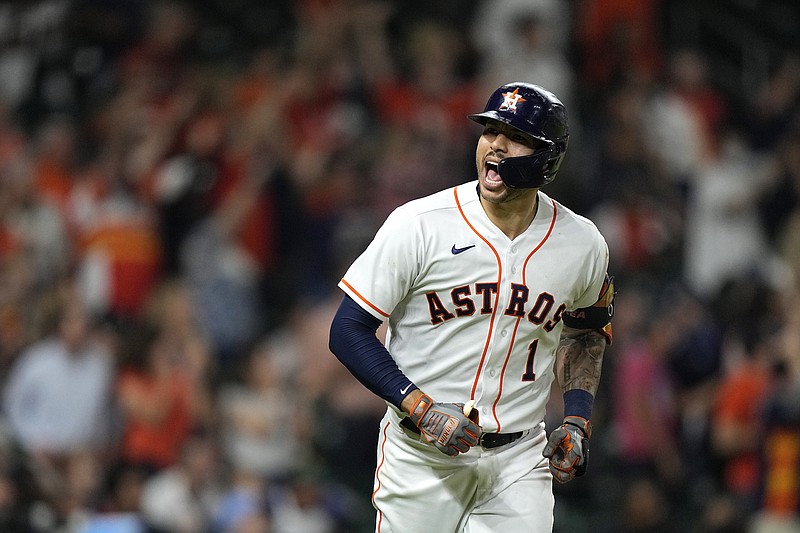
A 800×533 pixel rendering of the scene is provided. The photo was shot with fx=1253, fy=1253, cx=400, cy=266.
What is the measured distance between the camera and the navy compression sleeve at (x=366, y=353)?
3.94 metres

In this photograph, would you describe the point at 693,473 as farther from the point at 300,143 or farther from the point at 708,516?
the point at 300,143

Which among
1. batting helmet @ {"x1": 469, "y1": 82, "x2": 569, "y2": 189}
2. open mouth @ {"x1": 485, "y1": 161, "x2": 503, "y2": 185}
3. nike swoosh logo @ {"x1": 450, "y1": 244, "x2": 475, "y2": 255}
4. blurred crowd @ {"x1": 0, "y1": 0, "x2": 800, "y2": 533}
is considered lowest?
blurred crowd @ {"x1": 0, "y1": 0, "x2": 800, "y2": 533}

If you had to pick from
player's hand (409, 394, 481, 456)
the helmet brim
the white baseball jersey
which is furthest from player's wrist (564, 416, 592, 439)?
the helmet brim

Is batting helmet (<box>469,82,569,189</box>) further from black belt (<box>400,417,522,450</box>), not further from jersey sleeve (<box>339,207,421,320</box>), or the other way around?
black belt (<box>400,417,522,450</box>)

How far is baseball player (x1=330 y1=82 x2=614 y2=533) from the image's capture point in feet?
13.1

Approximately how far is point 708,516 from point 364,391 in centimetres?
239

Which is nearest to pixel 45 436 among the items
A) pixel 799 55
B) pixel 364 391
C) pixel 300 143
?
pixel 364 391

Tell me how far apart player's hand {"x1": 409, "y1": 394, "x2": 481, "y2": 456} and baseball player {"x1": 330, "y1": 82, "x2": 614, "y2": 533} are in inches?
1.4

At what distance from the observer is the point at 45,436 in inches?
324

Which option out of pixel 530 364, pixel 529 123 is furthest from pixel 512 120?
pixel 530 364

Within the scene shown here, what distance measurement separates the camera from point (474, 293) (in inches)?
161

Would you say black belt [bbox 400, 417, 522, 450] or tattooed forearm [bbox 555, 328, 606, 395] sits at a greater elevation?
tattooed forearm [bbox 555, 328, 606, 395]

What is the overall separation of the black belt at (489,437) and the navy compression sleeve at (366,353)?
9.4 inches

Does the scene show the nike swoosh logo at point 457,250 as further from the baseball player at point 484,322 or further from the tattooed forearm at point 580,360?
the tattooed forearm at point 580,360
